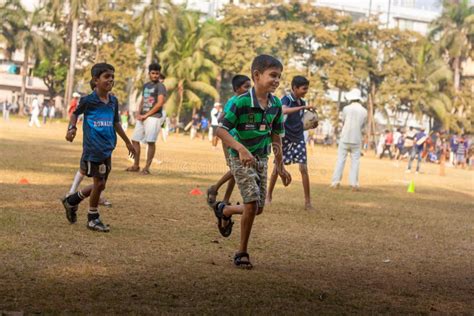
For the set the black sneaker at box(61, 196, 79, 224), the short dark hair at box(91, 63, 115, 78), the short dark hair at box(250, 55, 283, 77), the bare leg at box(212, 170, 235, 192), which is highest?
the short dark hair at box(250, 55, 283, 77)

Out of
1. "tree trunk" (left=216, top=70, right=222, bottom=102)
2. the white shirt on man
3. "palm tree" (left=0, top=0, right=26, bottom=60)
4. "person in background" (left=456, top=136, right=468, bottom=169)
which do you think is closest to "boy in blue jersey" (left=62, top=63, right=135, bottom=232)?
the white shirt on man

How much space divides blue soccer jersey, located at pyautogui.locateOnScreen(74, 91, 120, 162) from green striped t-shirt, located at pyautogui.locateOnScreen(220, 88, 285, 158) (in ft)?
5.74

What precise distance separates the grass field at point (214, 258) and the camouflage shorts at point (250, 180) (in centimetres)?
55

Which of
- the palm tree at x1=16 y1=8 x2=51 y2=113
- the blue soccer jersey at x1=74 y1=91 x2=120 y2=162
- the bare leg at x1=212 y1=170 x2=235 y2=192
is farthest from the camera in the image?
the palm tree at x1=16 y1=8 x2=51 y2=113

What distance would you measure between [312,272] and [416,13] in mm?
86448

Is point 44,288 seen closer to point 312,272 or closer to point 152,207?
point 312,272

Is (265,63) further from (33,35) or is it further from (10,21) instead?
(10,21)

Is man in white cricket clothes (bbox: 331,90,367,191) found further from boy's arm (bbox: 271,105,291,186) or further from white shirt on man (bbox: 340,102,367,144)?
boy's arm (bbox: 271,105,291,186)

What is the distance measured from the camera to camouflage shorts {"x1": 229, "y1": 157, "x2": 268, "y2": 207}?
21.7 ft

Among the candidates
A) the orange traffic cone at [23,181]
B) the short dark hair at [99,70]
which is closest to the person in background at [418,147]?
the orange traffic cone at [23,181]

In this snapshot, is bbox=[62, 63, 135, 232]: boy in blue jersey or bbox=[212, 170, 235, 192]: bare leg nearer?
bbox=[62, 63, 135, 232]: boy in blue jersey

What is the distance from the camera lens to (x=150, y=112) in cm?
1475

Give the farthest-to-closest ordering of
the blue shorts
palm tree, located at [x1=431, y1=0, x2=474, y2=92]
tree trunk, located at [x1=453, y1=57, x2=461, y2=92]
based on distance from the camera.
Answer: tree trunk, located at [x1=453, y1=57, x2=461, y2=92] → palm tree, located at [x1=431, y1=0, x2=474, y2=92] → the blue shorts

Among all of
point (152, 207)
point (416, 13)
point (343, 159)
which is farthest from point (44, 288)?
point (416, 13)
